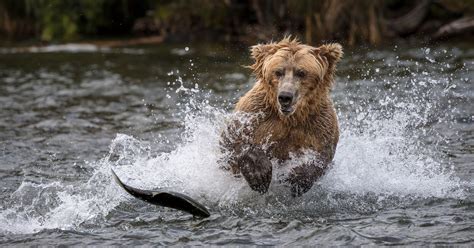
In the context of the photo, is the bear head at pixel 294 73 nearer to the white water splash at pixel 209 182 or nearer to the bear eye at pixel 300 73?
the bear eye at pixel 300 73

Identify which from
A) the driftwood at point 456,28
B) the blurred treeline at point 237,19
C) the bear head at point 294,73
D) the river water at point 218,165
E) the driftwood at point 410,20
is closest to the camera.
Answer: the river water at point 218,165

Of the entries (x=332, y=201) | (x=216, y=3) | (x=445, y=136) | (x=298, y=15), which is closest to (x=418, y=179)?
(x=332, y=201)

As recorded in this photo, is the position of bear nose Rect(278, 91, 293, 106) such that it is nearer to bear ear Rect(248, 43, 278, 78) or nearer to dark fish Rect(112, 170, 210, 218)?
bear ear Rect(248, 43, 278, 78)

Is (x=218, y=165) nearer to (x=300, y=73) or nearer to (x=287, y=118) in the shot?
(x=287, y=118)

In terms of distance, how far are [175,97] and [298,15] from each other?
826cm

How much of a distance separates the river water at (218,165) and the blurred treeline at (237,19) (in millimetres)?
4638

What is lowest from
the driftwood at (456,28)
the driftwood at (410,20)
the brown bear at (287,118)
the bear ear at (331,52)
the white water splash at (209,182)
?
the white water splash at (209,182)

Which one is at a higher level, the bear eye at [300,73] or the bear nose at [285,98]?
the bear eye at [300,73]

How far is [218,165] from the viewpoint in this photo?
8.52 metres

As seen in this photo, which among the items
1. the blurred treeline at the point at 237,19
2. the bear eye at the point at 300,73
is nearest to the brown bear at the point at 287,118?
the bear eye at the point at 300,73

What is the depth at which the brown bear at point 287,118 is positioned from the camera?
779 centimetres

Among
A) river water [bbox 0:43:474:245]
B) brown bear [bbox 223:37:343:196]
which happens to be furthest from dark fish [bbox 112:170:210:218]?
brown bear [bbox 223:37:343:196]

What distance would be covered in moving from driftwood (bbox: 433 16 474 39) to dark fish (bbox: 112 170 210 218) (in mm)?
15137

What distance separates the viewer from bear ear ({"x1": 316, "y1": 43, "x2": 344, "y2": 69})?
323 inches
